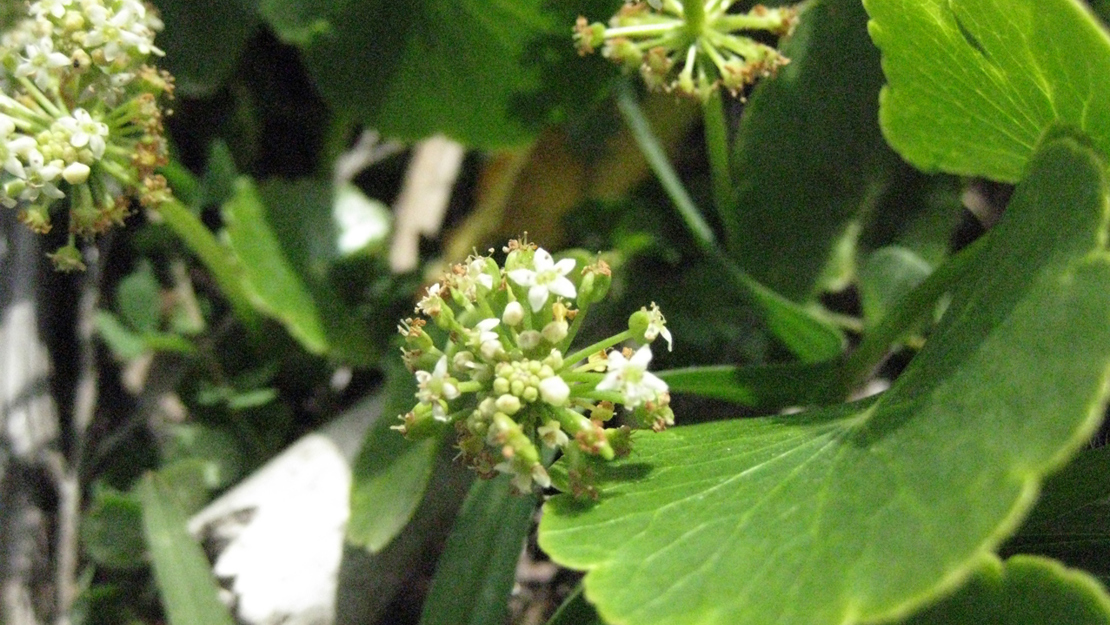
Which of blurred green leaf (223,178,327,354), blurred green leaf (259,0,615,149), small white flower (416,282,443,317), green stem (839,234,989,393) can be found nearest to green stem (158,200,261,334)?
blurred green leaf (223,178,327,354)

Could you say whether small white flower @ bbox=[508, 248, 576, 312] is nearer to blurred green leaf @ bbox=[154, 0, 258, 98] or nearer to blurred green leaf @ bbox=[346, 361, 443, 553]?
blurred green leaf @ bbox=[346, 361, 443, 553]

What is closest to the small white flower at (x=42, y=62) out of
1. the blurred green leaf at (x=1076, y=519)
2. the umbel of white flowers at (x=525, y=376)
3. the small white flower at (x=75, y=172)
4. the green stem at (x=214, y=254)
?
the small white flower at (x=75, y=172)

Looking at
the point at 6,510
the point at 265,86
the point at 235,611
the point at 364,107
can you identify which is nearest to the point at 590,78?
the point at 364,107

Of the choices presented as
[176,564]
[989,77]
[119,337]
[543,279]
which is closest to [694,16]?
[989,77]

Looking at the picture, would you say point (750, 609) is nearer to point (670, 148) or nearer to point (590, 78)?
point (590, 78)

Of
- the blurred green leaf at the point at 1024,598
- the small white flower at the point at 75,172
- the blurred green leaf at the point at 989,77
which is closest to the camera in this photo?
the blurred green leaf at the point at 1024,598

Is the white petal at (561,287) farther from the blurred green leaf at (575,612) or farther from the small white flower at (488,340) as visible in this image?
the blurred green leaf at (575,612)
